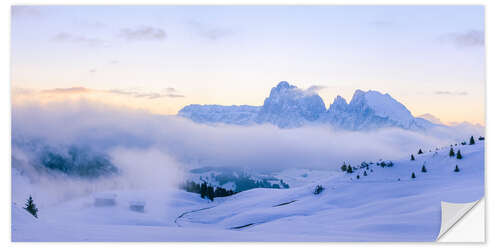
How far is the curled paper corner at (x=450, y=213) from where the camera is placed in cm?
741

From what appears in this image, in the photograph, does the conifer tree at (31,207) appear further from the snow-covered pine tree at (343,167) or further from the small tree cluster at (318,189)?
the snow-covered pine tree at (343,167)

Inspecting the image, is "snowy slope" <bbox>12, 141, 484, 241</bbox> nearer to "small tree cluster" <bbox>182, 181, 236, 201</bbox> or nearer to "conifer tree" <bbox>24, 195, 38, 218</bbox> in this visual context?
"conifer tree" <bbox>24, 195, 38, 218</bbox>

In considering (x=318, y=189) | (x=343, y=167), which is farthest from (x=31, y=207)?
(x=343, y=167)

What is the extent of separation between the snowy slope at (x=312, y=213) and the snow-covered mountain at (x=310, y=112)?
1028mm

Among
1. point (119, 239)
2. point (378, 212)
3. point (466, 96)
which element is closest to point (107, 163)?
point (119, 239)

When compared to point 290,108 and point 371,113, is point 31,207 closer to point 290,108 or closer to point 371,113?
point 290,108

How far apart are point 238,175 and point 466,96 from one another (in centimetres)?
510

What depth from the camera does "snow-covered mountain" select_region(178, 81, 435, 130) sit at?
8680 millimetres

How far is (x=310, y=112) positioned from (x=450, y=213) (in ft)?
10.3

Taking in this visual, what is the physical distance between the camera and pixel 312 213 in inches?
337

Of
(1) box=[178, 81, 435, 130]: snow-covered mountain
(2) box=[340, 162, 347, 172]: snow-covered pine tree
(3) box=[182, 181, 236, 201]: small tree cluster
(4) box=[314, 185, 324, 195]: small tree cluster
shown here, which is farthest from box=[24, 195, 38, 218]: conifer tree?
(2) box=[340, 162, 347, 172]: snow-covered pine tree

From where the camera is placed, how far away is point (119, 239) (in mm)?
7551

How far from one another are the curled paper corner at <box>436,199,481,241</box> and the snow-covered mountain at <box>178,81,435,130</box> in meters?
1.82

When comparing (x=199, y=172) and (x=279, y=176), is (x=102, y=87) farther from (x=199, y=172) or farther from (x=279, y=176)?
(x=279, y=176)
